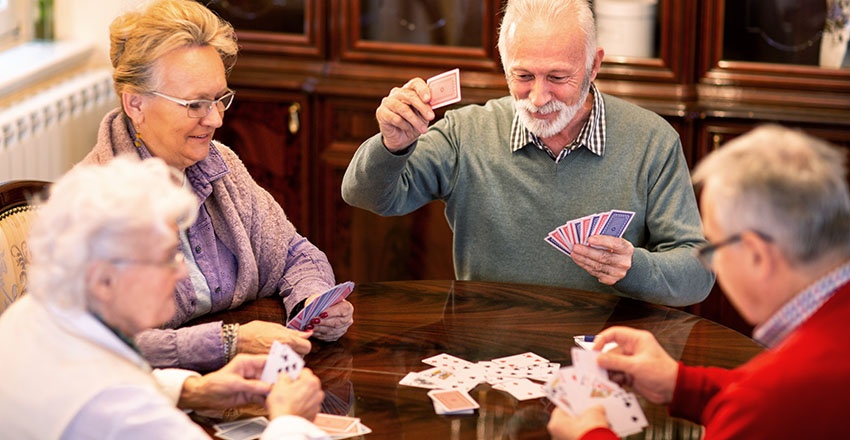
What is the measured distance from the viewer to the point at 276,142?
461cm

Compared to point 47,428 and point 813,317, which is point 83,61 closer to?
point 47,428

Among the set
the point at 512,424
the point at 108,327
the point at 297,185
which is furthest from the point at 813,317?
the point at 297,185

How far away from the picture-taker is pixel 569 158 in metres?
3.02

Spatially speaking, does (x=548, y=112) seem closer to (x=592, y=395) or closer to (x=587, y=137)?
(x=587, y=137)

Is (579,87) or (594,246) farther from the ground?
(579,87)

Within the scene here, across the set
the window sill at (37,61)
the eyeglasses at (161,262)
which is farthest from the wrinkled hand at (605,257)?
the window sill at (37,61)

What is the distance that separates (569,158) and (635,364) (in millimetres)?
1075

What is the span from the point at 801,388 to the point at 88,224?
102 cm

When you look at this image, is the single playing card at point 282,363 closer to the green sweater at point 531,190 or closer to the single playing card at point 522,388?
the single playing card at point 522,388

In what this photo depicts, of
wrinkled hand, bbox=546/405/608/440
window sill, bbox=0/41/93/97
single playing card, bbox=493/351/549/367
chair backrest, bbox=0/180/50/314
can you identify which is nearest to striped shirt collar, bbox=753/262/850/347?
wrinkled hand, bbox=546/405/608/440

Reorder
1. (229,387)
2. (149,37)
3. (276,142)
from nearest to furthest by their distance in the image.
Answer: (229,387)
(149,37)
(276,142)

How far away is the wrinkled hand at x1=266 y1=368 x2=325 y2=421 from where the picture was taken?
6.15ft

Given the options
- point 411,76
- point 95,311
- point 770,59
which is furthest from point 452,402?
point 770,59

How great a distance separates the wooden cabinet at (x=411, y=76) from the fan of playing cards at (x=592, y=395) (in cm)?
240
